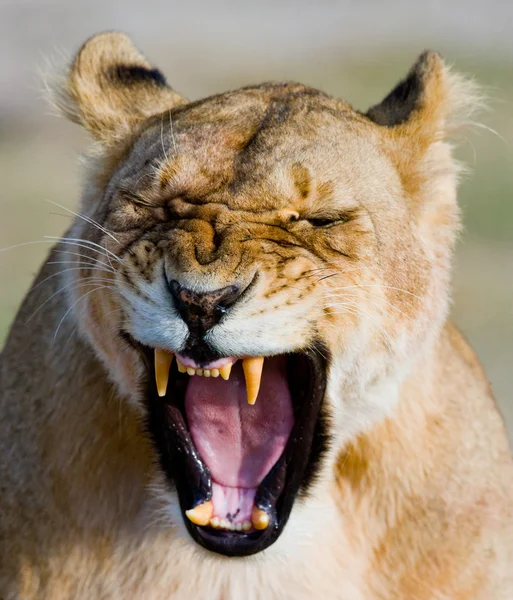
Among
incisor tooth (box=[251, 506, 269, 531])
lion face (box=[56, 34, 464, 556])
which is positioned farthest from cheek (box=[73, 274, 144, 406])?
incisor tooth (box=[251, 506, 269, 531])

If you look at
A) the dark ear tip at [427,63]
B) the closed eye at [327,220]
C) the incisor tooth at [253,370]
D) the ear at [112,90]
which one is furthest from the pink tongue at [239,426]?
the dark ear tip at [427,63]

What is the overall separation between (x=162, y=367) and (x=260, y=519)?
45 centimetres

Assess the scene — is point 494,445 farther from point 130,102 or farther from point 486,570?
point 130,102

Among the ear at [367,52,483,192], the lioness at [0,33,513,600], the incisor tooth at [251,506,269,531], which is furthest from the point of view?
Result: the ear at [367,52,483,192]

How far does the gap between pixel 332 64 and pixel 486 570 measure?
528 inches

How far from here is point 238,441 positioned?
3256mm

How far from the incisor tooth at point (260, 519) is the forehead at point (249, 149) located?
2.47ft

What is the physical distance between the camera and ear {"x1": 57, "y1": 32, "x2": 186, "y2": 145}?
3.58m

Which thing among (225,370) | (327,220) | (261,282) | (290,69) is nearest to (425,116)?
(327,220)

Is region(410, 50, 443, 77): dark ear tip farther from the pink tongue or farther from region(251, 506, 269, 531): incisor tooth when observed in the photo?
region(251, 506, 269, 531): incisor tooth

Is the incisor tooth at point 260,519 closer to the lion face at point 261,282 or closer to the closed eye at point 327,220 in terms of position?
the lion face at point 261,282

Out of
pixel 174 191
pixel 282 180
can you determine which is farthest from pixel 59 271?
pixel 282 180

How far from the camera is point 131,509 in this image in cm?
343

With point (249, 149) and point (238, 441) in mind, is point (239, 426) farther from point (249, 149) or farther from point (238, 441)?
point (249, 149)
